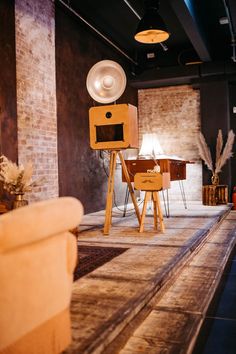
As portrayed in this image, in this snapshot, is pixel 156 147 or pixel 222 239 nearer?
pixel 222 239

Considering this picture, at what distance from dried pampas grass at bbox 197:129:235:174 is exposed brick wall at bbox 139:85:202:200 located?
0.58 m

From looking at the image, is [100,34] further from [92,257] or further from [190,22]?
[92,257]

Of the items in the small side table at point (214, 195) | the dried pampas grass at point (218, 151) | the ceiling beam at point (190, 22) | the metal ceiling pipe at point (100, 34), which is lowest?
the small side table at point (214, 195)

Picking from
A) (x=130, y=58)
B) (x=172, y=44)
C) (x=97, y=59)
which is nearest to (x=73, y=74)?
(x=97, y=59)

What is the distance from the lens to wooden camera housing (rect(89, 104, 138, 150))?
3.92 m

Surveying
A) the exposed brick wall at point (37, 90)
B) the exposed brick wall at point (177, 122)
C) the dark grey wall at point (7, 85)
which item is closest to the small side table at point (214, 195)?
the exposed brick wall at point (177, 122)

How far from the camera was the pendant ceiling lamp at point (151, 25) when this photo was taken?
5113mm

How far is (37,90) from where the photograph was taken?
4887mm

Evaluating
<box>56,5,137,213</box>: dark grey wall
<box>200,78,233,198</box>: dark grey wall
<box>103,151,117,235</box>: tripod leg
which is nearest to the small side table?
<box>200,78,233,198</box>: dark grey wall

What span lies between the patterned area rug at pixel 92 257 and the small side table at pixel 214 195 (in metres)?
4.26

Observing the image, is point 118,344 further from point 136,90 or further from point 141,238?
point 136,90

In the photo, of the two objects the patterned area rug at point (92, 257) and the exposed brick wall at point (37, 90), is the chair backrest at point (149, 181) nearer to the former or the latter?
the patterned area rug at point (92, 257)

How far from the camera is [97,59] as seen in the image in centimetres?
681

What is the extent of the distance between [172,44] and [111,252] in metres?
6.02
